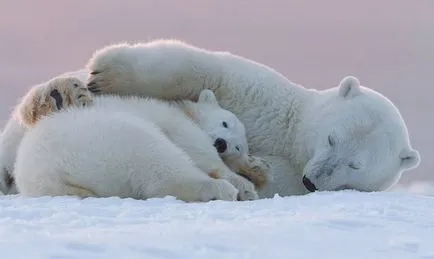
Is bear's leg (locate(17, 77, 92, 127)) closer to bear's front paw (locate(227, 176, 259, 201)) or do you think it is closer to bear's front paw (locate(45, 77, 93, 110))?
bear's front paw (locate(45, 77, 93, 110))

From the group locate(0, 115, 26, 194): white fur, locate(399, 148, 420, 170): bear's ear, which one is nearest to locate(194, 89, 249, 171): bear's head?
locate(399, 148, 420, 170): bear's ear

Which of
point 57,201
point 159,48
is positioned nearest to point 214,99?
point 159,48

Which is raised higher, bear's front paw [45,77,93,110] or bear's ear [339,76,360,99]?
bear's front paw [45,77,93,110]

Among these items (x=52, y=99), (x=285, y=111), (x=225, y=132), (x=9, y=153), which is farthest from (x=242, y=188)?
(x=9, y=153)

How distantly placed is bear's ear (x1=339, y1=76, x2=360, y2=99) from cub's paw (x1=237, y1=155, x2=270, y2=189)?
105cm

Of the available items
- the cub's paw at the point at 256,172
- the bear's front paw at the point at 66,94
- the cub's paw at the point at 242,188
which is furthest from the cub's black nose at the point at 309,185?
the bear's front paw at the point at 66,94

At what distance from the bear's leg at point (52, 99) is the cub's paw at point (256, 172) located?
1.24 m

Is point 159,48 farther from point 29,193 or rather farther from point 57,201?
point 57,201

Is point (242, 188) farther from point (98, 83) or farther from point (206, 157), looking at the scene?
point (98, 83)

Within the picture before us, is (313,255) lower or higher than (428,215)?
higher

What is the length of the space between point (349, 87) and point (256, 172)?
47.3 inches

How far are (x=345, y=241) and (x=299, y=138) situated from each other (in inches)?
133

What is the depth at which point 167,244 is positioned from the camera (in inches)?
98.8

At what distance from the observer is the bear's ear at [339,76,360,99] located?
6250mm
